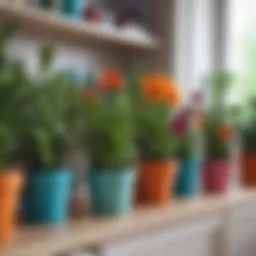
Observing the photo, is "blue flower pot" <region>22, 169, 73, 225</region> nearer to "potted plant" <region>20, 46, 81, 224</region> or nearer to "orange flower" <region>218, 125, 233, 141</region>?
"potted plant" <region>20, 46, 81, 224</region>

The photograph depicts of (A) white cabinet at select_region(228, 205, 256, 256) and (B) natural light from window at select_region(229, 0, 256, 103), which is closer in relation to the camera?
(A) white cabinet at select_region(228, 205, 256, 256)

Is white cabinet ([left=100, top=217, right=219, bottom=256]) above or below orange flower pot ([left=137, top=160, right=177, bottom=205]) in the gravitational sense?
below

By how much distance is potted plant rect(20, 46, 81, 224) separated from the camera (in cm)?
118

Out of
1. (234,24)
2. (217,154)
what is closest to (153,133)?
(217,154)

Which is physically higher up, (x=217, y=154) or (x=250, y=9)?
(x=250, y=9)

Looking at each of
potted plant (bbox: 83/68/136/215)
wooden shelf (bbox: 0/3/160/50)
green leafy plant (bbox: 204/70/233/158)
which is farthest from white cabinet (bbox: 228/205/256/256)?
wooden shelf (bbox: 0/3/160/50)

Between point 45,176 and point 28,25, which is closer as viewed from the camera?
point 45,176

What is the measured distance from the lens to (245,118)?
214 cm

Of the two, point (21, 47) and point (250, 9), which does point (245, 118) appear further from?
point (21, 47)

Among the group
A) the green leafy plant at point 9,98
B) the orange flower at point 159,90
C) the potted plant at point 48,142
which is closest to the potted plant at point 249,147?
the orange flower at point 159,90

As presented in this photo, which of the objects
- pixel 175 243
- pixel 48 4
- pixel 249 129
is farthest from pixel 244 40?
pixel 175 243

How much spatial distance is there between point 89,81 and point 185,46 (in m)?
0.60

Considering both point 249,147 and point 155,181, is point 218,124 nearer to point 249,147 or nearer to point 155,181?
point 249,147

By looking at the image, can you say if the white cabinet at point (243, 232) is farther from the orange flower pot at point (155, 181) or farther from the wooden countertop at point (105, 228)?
the orange flower pot at point (155, 181)
